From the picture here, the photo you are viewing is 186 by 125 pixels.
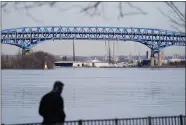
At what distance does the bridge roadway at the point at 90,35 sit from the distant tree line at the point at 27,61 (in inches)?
9.2

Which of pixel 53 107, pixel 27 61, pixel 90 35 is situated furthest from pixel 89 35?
pixel 53 107

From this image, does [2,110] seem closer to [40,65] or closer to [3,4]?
[40,65]

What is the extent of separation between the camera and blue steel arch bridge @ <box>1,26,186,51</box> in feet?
25.1

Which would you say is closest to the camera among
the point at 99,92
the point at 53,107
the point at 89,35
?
the point at 53,107

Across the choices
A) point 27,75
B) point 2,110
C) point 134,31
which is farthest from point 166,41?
point 2,110

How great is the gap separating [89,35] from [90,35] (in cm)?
3

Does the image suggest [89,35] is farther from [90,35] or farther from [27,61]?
[27,61]

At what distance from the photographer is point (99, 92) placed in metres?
8.89

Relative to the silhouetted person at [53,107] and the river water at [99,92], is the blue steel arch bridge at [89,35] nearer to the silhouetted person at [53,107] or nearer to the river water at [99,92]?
the river water at [99,92]

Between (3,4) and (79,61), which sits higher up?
(3,4)

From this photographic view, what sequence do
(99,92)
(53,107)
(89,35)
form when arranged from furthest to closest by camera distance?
(99,92) < (89,35) < (53,107)

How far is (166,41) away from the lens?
7883 millimetres

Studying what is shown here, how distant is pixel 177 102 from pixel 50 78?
3094 mm

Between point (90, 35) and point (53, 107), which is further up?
point (90, 35)
